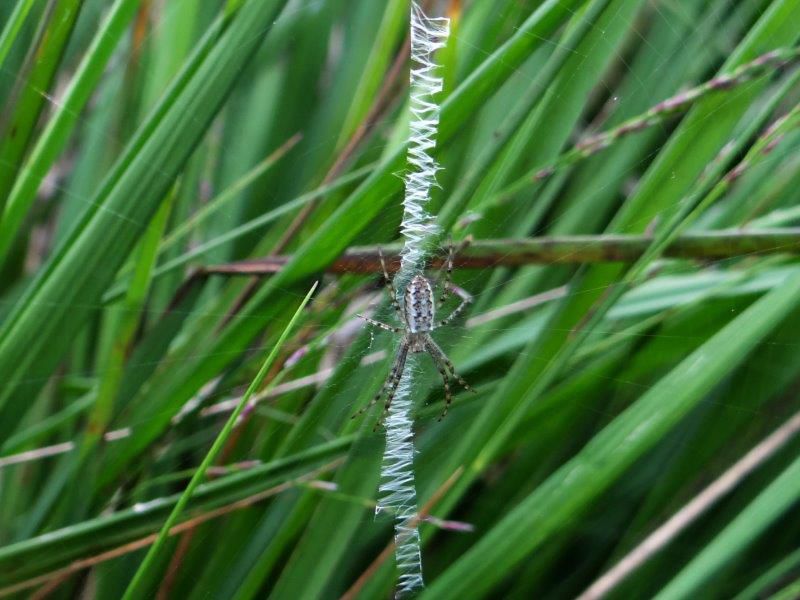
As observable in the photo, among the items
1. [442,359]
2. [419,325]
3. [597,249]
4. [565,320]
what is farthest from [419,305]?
[597,249]

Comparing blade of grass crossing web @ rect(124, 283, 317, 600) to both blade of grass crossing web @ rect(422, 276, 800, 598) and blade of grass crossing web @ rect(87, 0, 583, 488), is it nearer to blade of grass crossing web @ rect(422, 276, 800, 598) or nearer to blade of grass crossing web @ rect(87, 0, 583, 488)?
blade of grass crossing web @ rect(87, 0, 583, 488)

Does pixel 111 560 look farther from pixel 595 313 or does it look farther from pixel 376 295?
pixel 595 313

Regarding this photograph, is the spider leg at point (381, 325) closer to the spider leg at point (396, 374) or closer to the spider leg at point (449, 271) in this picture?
the spider leg at point (396, 374)

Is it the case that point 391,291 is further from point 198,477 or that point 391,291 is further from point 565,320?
point 198,477

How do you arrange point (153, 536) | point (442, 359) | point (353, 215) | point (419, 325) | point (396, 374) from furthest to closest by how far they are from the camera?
point (419, 325) < point (396, 374) < point (442, 359) < point (153, 536) < point (353, 215)

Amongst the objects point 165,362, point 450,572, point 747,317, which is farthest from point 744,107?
point 165,362
